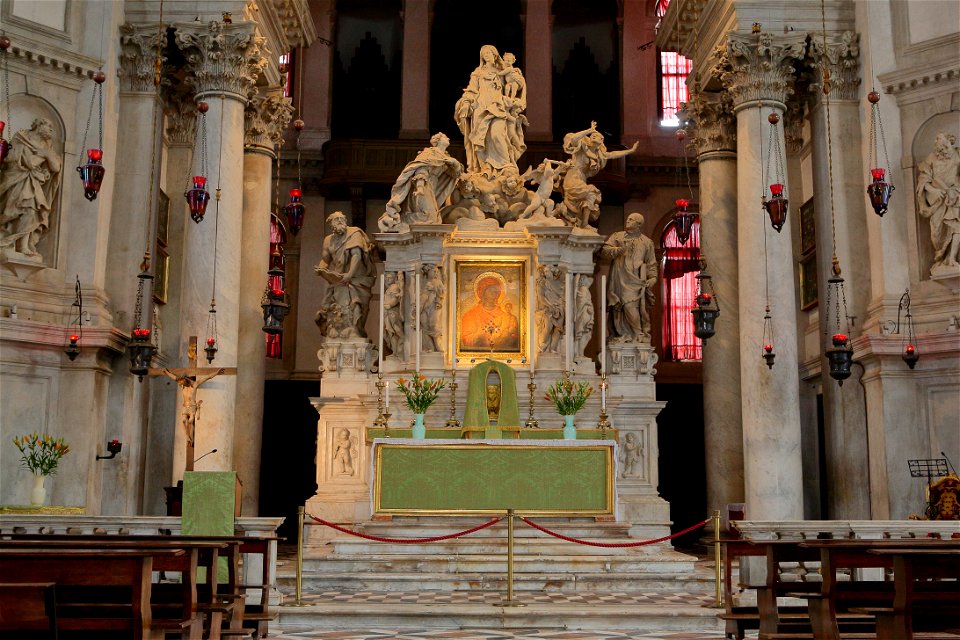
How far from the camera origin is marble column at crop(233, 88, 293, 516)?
18.2 metres

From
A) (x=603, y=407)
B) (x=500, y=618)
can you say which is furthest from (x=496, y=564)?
(x=603, y=407)

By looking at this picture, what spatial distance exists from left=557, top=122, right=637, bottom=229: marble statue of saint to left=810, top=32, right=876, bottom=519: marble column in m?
3.43

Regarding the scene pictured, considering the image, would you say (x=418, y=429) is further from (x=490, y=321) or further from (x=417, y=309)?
(x=490, y=321)

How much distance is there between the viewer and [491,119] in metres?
18.7

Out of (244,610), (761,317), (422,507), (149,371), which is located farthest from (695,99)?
(244,610)

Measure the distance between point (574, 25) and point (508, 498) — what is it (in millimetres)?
14810

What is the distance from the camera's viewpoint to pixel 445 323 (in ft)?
59.5

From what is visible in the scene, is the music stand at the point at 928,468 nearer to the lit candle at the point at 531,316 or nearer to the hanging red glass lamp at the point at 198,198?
the lit candle at the point at 531,316

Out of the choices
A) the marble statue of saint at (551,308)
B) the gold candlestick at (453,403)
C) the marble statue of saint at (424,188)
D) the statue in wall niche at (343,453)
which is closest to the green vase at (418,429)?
the gold candlestick at (453,403)

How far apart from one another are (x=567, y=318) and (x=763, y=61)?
15.7ft

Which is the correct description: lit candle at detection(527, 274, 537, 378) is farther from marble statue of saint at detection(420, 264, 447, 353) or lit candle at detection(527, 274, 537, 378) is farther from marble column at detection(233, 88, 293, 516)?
marble column at detection(233, 88, 293, 516)

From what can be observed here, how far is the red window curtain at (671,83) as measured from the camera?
26.9m

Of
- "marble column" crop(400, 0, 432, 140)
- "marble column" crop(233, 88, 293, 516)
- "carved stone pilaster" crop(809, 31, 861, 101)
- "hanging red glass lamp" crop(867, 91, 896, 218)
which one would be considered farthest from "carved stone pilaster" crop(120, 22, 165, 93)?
"hanging red glass lamp" crop(867, 91, 896, 218)

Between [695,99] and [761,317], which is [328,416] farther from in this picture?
[695,99]
